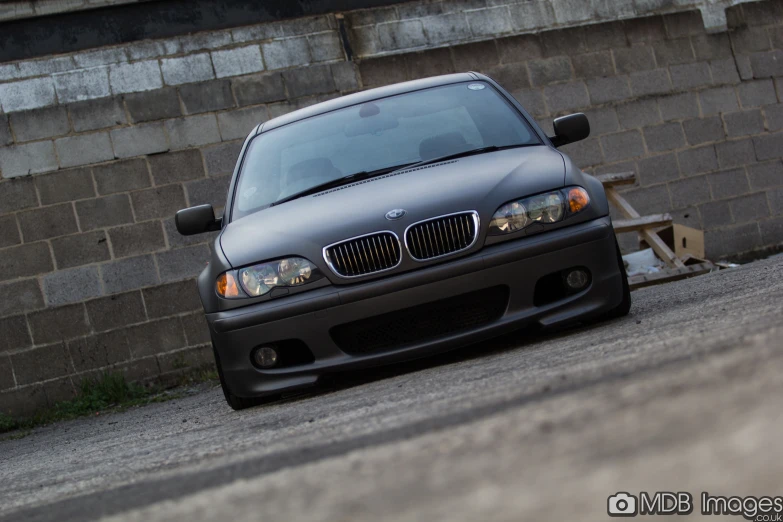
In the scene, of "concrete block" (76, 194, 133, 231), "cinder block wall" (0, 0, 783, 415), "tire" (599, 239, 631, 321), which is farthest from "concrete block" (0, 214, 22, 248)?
"tire" (599, 239, 631, 321)

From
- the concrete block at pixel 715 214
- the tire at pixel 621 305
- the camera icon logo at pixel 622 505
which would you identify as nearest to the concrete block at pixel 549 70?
the concrete block at pixel 715 214

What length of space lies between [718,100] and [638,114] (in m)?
1.06

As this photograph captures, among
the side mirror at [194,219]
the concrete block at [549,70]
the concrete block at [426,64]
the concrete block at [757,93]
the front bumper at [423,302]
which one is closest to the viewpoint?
the front bumper at [423,302]

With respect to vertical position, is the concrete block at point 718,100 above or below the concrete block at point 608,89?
below

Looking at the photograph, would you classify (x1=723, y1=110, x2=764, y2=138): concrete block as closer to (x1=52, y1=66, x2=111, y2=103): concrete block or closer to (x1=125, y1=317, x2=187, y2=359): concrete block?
(x1=125, y1=317, x2=187, y2=359): concrete block

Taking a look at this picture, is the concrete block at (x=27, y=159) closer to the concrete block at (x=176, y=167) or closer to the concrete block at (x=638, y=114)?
the concrete block at (x=176, y=167)

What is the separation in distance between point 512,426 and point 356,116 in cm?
411

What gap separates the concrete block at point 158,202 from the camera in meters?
9.41

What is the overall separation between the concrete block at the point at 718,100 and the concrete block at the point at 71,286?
21.6ft

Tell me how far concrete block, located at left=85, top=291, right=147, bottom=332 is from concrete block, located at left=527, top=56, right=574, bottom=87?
4.55 m

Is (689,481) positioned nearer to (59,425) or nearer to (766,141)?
(59,425)

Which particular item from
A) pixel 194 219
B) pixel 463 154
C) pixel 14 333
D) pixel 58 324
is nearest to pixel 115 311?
pixel 58 324

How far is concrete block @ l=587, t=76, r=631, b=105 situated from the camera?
10812 mm

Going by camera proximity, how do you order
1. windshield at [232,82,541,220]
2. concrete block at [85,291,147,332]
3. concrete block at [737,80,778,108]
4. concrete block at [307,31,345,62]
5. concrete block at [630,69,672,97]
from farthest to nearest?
concrete block at [737,80,778,108] < concrete block at [630,69,672,97] < concrete block at [307,31,345,62] < concrete block at [85,291,147,332] < windshield at [232,82,541,220]
